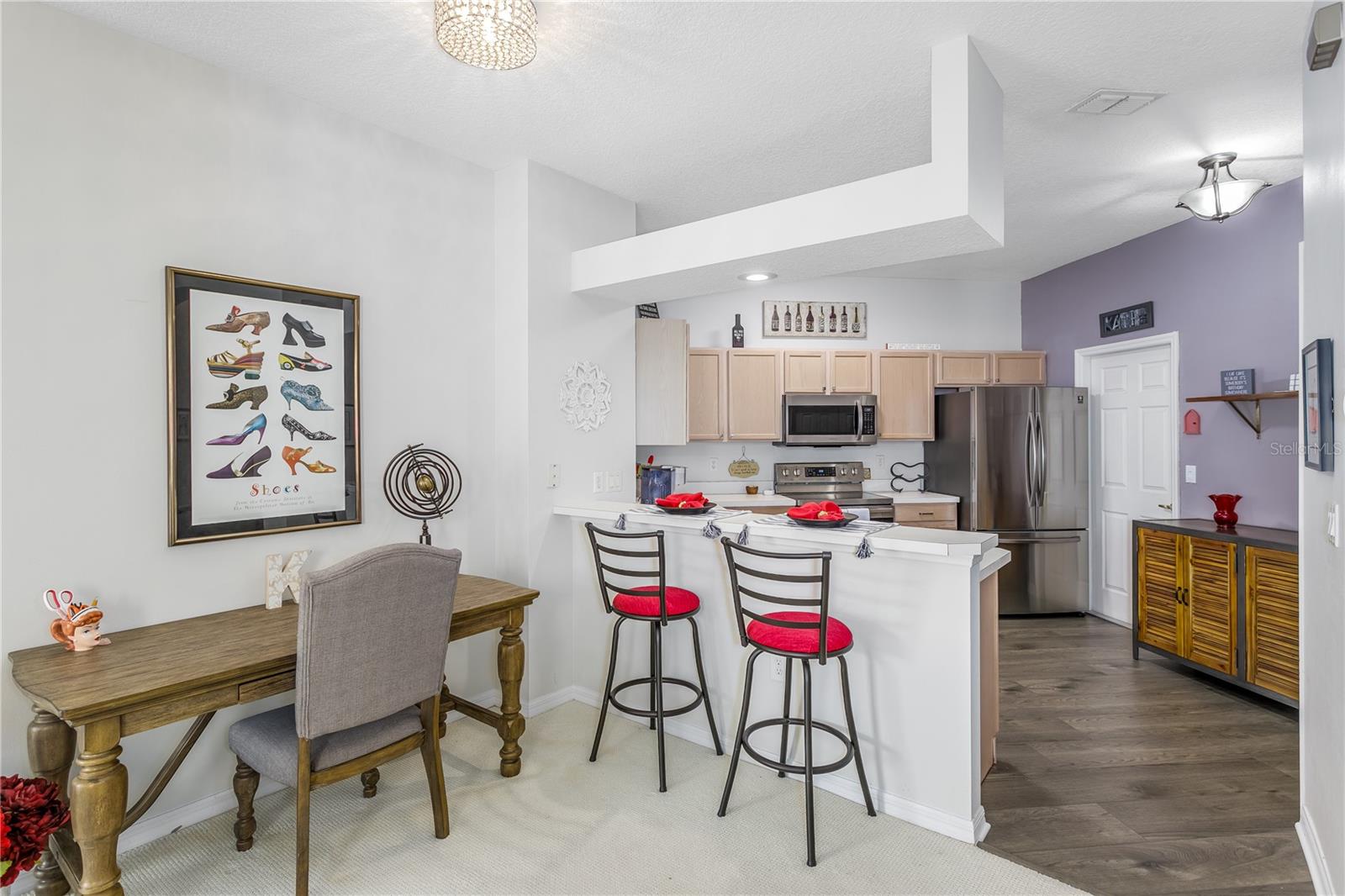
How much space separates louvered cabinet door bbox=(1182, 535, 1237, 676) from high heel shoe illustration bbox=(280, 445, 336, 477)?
176 inches

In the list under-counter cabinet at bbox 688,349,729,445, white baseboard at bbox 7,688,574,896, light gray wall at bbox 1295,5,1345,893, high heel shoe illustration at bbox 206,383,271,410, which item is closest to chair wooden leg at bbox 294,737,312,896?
white baseboard at bbox 7,688,574,896

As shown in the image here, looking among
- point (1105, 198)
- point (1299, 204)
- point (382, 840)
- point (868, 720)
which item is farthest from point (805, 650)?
point (1299, 204)

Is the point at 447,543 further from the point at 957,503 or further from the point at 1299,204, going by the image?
the point at 1299,204

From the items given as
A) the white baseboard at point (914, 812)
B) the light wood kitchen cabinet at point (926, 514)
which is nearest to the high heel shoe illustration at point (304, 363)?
the white baseboard at point (914, 812)

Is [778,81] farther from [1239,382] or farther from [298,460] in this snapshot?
[1239,382]

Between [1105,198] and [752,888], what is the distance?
4.01 metres

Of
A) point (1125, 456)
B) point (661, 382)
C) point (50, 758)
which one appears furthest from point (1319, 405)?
point (50, 758)

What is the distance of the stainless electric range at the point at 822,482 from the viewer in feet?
17.5

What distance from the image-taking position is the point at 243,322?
2516mm

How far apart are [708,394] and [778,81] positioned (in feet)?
9.23

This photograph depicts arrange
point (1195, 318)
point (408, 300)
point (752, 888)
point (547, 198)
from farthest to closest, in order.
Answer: point (1195, 318) → point (547, 198) → point (408, 300) → point (752, 888)

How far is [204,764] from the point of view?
243 centimetres

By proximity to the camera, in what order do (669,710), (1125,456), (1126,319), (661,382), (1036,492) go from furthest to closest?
(1036,492), (1125,456), (1126,319), (661,382), (669,710)

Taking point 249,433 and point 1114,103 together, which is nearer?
point 249,433
